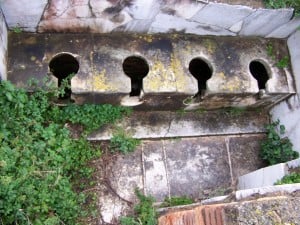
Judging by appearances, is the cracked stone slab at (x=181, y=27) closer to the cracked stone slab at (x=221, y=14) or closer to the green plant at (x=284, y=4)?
the cracked stone slab at (x=221, y=14)

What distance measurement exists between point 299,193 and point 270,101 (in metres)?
2.23

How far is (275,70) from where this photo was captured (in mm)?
4855

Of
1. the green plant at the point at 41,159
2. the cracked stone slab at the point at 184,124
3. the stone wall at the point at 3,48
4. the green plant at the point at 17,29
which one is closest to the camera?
the green plant at the point at 41,159

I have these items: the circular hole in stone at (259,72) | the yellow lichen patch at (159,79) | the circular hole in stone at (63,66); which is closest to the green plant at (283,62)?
the circular hole in stone at (259,72)

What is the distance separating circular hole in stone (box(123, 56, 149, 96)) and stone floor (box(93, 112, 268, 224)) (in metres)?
0.33

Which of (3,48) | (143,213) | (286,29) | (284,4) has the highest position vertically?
(284,4)

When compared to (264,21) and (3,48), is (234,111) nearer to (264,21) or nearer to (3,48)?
(264,21)

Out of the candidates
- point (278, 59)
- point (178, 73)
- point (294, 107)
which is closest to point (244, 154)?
point (294, 107)

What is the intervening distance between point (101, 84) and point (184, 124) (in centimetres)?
119

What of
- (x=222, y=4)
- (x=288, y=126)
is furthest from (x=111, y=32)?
(x=288, y=126)

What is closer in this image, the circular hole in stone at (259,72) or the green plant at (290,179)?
the green plant at (290,179)

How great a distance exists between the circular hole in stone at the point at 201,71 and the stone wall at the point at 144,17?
0.40 metres

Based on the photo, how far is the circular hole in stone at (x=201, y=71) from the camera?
4.90 meters

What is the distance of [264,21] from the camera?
4582 millimetres
